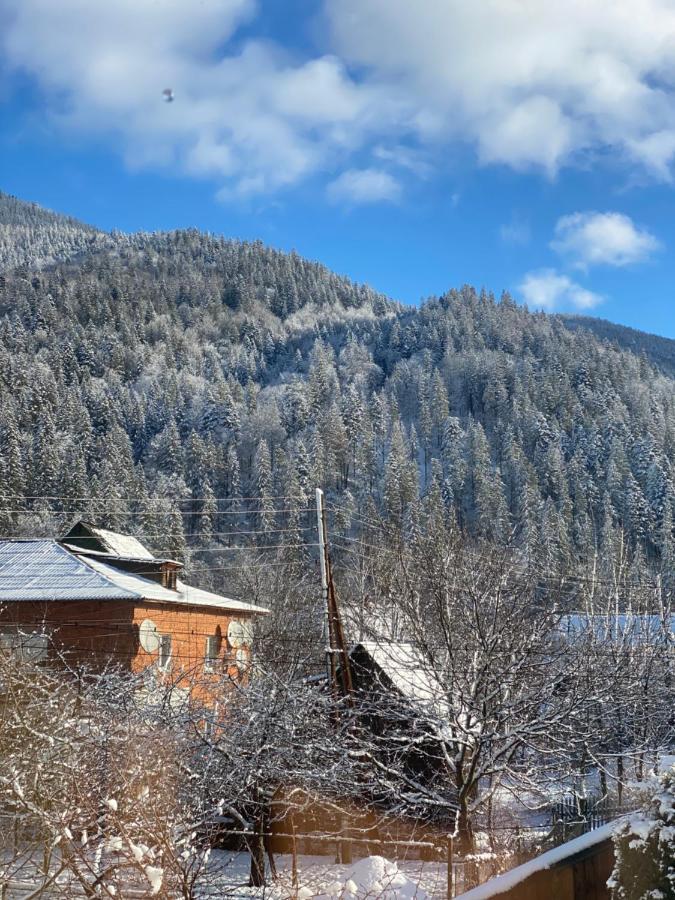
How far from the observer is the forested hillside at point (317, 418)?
8631cm

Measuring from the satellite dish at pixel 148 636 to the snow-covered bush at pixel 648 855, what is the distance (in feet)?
80.2

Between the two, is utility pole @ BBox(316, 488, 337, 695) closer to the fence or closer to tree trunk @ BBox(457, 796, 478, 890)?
tree trunk @ BBox(457, 796, 478, 890)

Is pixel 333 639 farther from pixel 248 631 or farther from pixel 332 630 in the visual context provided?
pixel 248 631

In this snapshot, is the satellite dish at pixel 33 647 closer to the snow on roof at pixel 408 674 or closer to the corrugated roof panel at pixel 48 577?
the corrugated roof panel at pixel 48 577

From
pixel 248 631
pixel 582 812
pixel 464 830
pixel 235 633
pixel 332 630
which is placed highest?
pixel 332 630

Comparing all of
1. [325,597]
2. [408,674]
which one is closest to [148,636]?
[408,674]

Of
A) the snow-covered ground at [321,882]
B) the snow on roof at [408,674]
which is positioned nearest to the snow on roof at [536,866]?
the snow-covered ground at [321,882]

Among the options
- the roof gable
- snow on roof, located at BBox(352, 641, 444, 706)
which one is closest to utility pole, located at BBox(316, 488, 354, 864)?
snow on roof, located at BBox(352, 641, 444, 706)

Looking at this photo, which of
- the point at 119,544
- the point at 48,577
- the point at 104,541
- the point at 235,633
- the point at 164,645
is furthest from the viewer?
the point at 119,544

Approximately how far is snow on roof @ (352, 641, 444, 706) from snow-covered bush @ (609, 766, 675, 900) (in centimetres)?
1208

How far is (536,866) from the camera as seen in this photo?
2.96 metres

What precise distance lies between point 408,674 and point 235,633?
16090mm

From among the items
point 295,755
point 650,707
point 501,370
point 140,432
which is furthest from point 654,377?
point 295,755

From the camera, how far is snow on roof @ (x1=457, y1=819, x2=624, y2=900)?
Result: 282 cm
